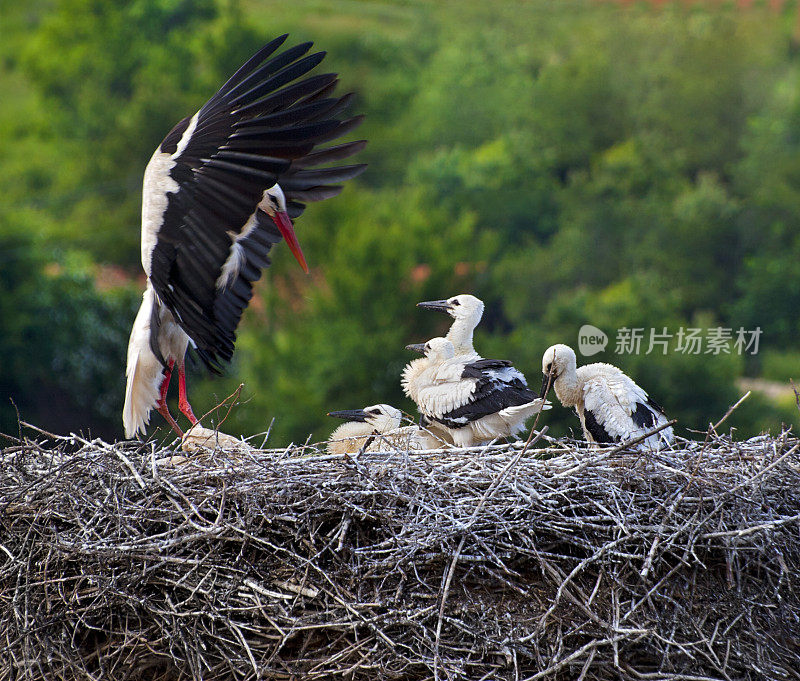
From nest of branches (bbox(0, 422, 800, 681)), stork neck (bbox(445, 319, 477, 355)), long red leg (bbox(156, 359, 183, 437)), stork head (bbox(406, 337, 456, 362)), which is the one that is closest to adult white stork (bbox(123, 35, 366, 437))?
long red leg (bbox(156, 359, 183, 437))

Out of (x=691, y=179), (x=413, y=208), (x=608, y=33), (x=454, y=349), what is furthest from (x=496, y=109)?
(x=454, y=349)

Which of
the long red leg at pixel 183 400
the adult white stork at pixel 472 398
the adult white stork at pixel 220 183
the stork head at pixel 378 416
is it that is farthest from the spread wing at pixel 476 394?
the long red leg at pixel 183 400

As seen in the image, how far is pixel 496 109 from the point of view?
36.3 metres

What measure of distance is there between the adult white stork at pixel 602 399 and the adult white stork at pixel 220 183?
1.29m

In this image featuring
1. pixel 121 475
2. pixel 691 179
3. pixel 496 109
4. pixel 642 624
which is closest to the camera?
pixel 642 624

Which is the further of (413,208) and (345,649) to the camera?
(413,208)

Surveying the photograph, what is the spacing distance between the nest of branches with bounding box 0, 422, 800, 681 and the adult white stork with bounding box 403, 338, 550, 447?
77 centimetres

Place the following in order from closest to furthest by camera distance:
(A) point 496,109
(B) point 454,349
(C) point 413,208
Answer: (B) point 454,349, (C) point 413,208, (A) point 496,109

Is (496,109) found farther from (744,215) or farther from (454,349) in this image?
(454,349)

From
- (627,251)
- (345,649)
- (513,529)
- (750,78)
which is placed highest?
(513,529)

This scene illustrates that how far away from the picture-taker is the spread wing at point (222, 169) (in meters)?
4.33

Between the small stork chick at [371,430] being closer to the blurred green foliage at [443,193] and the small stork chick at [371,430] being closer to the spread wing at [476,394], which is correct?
the spread wing at [476,394]

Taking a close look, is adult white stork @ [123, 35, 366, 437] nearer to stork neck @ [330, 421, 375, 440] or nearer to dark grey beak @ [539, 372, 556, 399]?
stork neck @ [330, 421, 375, 440]

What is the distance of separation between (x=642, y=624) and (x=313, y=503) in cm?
108
